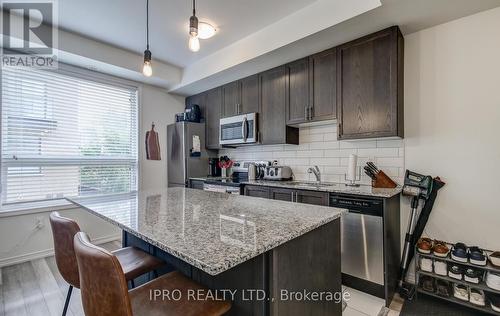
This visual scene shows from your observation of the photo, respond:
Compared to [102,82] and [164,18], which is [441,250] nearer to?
[164,18]

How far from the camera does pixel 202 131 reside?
13.4ft

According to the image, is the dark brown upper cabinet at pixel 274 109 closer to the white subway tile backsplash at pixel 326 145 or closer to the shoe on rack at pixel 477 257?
the white subway tile backsplash at pixel 326 145

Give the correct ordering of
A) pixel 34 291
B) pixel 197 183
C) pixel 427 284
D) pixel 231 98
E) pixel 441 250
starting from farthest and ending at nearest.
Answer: pixel 197 183 → pixel 231 98 → pixel 34 291 → pixel 427 284 → pixel 441 250

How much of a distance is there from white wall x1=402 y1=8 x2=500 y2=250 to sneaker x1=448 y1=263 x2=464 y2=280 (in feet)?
1.01

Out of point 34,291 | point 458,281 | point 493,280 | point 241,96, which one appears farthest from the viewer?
point 241,96

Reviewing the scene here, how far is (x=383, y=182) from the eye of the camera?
2.36m

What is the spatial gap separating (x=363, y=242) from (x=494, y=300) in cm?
93

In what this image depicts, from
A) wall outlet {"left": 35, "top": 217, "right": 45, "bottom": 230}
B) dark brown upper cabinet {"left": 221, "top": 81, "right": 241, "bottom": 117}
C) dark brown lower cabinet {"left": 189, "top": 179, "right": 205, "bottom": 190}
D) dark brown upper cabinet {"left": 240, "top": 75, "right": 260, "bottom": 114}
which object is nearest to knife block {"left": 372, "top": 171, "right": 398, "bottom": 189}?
dark brown upper cabinet {"left": 240, "top": 75, "right": 260, "bottom": 114}

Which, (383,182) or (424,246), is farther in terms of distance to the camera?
(383,182)

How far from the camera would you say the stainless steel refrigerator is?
3.88 metres

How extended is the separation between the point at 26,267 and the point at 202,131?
9.08 feet

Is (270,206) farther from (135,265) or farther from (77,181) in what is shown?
(77,181)

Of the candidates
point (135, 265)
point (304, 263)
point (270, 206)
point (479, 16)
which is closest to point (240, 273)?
point (304, 263)

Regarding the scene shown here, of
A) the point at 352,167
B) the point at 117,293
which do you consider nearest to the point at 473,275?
the point at 352,167
